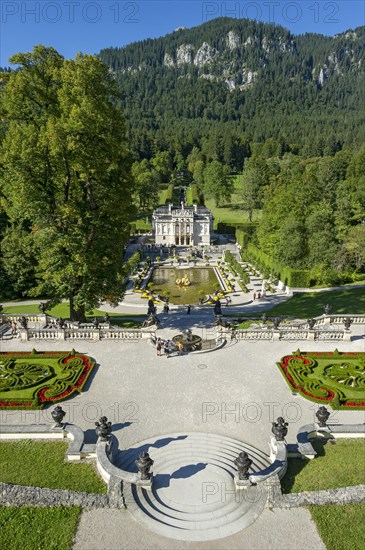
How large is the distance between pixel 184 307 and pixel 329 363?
17738 mm

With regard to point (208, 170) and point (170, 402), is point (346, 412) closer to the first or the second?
point (170, 402)

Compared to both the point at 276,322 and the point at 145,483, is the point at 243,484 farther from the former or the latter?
the point at 276,322

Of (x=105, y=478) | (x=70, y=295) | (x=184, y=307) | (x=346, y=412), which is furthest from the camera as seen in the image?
(x=184, y=307)

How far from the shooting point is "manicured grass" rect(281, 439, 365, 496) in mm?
14875

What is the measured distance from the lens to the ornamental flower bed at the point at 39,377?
20031 mm

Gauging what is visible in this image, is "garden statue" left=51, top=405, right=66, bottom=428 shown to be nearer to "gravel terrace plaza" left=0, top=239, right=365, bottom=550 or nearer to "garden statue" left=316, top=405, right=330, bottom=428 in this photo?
"gravel terrace plaza" left=0, top=239, right=365, bottom=550

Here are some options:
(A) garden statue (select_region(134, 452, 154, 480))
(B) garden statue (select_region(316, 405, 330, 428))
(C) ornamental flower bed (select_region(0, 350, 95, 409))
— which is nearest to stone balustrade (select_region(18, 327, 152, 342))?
(C) ornamental flower bed (select_region(0, 350, 95, 409))

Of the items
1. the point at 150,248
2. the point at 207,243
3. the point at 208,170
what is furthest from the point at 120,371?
the point at 208,170

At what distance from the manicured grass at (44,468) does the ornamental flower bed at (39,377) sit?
2.99m

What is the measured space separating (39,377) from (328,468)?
54.7 feet

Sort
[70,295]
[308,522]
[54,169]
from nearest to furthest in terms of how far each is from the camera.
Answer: [308,522]
[54,169]
[70,295]

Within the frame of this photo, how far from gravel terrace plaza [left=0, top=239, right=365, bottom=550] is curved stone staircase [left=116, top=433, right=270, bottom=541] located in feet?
0.12

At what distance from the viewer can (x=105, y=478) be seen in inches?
590

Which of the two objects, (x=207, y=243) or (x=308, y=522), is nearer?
(x=308, y=522)
